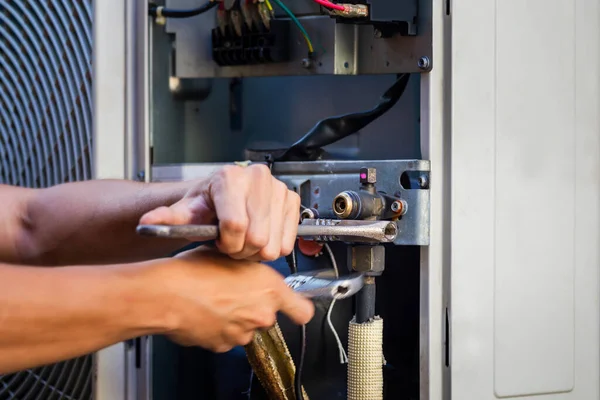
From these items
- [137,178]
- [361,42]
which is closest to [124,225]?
[137,178]

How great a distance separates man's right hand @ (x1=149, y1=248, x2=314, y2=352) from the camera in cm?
76

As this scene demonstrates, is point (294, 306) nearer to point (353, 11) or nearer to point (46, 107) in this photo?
point (353, 11)

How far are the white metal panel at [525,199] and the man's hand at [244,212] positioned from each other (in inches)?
13.8

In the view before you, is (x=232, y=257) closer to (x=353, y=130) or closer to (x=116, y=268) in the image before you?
(x=116, y=268)

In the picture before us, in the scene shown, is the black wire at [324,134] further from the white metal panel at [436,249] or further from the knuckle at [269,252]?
the knuckle at [269,252]

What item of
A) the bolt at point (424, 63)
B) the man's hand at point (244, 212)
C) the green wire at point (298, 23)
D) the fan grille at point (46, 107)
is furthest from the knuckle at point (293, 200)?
the fan grille at point (46, 107)

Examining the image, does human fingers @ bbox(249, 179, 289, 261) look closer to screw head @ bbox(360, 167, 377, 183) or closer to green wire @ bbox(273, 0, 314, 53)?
screw head @ bbox(360, 167, 377, 183)

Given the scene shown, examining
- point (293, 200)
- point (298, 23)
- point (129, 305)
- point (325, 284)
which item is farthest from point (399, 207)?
point (129, 305)

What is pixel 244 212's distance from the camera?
0.75 meters

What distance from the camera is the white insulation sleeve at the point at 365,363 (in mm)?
1062

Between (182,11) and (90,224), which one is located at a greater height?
(182,11)

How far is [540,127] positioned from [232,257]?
0.58 m

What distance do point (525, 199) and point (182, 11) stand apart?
2.17ft

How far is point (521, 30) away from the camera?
113 cm
